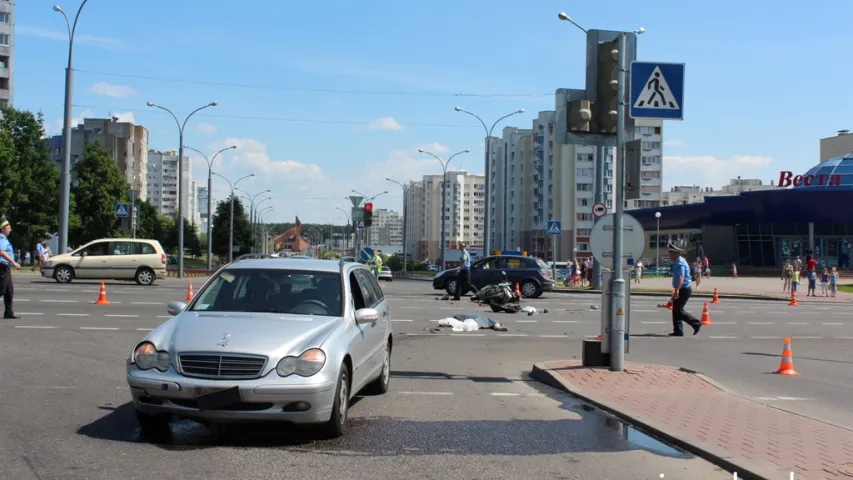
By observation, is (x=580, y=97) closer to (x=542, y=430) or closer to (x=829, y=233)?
(x=542, y=430)

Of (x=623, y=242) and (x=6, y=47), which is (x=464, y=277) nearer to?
(x=623, y=242)

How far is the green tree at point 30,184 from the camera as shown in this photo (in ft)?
215

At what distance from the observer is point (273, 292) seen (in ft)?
25.3

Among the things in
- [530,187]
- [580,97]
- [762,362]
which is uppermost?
[530,187]

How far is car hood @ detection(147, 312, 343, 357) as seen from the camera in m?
6.35

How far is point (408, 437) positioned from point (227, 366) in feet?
5.51

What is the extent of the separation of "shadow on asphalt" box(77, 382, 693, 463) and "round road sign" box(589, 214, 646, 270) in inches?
137

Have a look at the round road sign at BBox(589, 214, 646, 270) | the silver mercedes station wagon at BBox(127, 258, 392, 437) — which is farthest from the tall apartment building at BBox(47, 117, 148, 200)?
the silver mercedes station wagon at BBox(127, 258, 392, 437)

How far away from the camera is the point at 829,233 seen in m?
67.6

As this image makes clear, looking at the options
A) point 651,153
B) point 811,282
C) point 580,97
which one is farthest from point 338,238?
point 651,153

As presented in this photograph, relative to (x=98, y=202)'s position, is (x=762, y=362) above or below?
below

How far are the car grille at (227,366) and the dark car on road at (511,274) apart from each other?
22.7 meters

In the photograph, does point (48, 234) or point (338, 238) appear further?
point (48, 234)

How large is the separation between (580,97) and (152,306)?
1342cm
